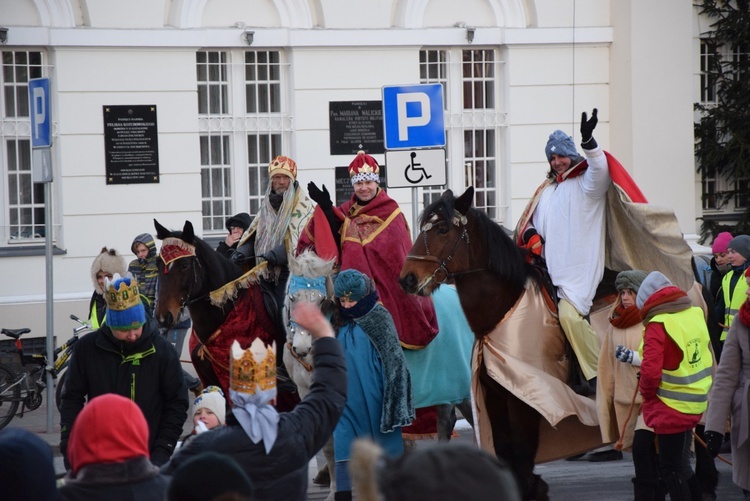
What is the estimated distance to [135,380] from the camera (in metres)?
6.52

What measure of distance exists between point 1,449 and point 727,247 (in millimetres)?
8932

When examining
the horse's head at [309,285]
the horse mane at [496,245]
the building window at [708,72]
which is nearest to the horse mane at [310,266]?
the horse's head at [309,285]

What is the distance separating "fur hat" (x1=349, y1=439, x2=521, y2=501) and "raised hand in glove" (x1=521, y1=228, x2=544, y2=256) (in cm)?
577

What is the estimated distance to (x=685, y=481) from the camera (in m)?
7.53

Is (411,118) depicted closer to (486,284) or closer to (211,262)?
(211,262)

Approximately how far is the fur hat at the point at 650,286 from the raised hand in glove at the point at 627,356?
1.00 ft

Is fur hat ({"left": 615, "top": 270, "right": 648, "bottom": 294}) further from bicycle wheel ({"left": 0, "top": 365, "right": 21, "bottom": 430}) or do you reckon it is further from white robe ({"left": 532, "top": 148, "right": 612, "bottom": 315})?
bicycle wheel ({"left": 0, "top": 365, "right": 21, "bottom": 430})

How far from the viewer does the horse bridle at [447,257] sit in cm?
773

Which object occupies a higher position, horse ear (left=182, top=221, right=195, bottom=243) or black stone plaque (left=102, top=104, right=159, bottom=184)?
black stone plaque (left=102, top=104, right=159, bottom=184)

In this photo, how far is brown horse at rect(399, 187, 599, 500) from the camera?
7742mm

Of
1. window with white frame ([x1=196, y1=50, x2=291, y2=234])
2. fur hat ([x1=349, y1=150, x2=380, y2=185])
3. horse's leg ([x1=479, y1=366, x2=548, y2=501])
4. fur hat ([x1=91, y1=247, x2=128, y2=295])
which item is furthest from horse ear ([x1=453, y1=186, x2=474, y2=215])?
window with white frame ([x1=196, y1=50, x2=291, y2=234])

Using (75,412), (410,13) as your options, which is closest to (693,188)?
(410,13)

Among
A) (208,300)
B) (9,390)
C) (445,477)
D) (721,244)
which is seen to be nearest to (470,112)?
(721,244)

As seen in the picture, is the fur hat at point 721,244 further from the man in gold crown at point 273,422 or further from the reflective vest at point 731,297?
the man in gold crown at point 273,422
